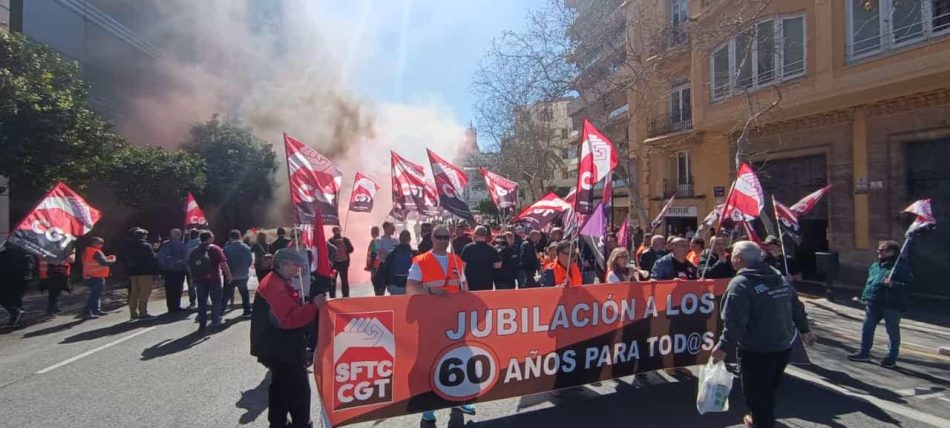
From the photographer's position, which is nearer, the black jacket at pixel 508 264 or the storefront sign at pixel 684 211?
the black jacket at pixel 508 264

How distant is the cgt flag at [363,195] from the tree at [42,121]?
608 cm

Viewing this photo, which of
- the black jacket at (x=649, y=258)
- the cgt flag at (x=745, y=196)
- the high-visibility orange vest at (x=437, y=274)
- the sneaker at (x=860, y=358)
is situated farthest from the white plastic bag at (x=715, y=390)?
the black jacket at (x=649, y=258)

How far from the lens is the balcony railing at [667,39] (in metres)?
13.9

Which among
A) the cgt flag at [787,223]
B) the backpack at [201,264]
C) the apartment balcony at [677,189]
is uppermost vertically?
the apartment balcony at [677,189]

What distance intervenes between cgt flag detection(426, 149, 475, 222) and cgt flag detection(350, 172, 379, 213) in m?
1.75

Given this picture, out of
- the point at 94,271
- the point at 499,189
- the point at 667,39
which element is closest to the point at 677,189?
the point at 667,39

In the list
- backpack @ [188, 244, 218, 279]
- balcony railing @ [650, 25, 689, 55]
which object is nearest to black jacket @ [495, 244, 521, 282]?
backpack @ [188, 244, 218, 279]

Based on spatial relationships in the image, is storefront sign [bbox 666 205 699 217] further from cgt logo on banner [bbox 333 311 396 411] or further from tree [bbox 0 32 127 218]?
tree [bbox 0 32 127 218]

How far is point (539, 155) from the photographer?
82.5 ft

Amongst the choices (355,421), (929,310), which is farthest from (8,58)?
(929,310)

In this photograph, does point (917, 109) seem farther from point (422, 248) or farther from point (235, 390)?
point (235, 390)

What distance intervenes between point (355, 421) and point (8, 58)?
1157cm

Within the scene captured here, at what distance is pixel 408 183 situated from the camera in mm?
10164

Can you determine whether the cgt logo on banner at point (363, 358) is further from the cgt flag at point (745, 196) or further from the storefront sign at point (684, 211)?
the storefront sign at point (684, 211)
